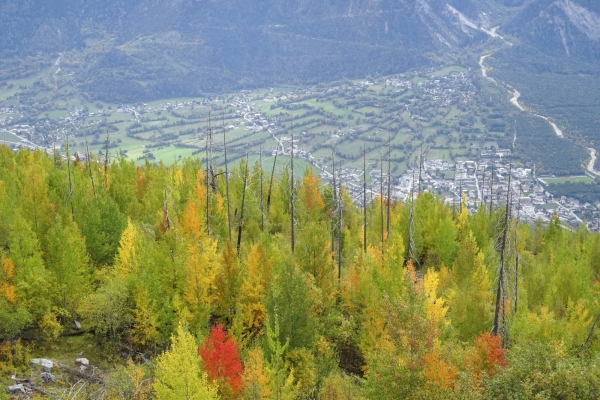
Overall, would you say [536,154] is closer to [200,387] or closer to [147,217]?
[147,217]

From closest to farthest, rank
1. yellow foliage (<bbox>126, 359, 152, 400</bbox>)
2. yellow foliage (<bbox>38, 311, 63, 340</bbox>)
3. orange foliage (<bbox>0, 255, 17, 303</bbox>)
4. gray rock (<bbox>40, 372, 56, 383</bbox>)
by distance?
1. yellow foliage (<bbox>126, 359, 152, 400</bbox>)
2. gray rock (<bbox>40, 372, 56, 383</bbox>)
3. orange foliage (<bbox>0, 255, 17, 303</bbox>)
4. yellow foliage (<bbox>38, 311, 63, 340</bbox>)

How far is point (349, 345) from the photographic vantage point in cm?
3750

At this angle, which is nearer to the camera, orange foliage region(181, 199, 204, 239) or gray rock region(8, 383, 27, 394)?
gray rock region(8, 383, 27, 394)

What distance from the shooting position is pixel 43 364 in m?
29.9

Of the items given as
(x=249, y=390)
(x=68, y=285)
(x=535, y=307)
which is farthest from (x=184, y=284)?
(x=535, y=307)

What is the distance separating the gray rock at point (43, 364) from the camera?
29688 millimetres

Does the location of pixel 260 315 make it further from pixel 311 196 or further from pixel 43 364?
pixel 311 196

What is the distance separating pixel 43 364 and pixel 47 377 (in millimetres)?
1320

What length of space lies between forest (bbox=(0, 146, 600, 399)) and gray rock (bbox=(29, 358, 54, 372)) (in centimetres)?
52

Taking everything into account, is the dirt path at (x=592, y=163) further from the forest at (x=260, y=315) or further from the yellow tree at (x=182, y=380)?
the yellow tree at (x=182, y=380)

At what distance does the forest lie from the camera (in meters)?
23.5

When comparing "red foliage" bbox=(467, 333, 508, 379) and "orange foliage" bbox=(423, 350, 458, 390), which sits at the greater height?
"orange foliage" bbox=(423, 350, 458, 390)

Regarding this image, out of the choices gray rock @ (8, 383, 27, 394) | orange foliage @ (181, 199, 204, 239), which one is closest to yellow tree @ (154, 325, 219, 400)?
gray rock @ (8, 383, 27, 394)

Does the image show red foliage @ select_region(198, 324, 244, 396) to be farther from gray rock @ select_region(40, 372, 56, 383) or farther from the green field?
the green field
